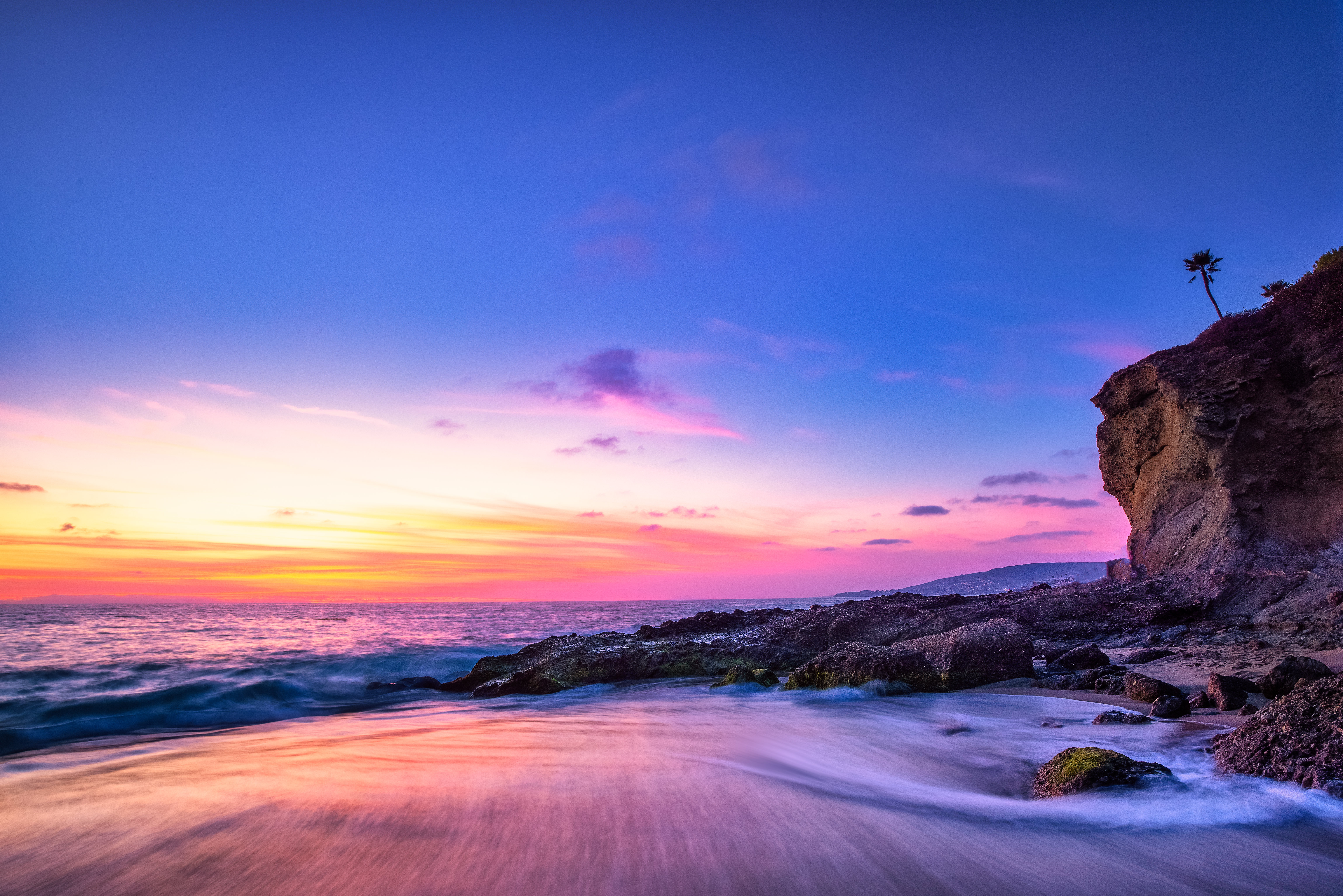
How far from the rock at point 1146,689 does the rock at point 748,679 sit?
531cm

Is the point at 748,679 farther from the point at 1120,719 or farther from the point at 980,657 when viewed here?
the point at 1120,719

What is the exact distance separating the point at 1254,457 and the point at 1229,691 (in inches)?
525

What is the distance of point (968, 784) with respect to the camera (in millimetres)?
5504

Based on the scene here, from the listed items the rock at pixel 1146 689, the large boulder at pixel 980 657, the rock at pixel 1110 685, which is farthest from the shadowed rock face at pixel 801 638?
the rock at pixel 1146 689

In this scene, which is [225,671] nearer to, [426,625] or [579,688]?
[579,688]

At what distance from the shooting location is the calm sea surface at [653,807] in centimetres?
341

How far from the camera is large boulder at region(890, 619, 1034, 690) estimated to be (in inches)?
402

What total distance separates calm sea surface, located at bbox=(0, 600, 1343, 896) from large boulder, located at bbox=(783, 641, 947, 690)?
422 millimetres

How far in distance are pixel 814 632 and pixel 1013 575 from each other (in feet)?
451

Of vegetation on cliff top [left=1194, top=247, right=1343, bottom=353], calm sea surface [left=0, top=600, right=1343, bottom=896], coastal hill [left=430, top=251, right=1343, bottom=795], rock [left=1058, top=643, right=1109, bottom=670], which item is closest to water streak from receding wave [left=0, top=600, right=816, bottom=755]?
calm sea surface [left=0, top=600, right=1343, bottom=896]

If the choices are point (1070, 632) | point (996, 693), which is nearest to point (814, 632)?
point (996, 693)

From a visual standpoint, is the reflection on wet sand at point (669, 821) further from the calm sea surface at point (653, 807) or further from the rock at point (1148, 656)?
the rock at point (1148, 656)

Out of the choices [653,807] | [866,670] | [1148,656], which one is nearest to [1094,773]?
[653,807]

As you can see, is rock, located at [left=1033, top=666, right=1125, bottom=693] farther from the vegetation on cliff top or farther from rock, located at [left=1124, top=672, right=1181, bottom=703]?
the vegetation on cliff top
